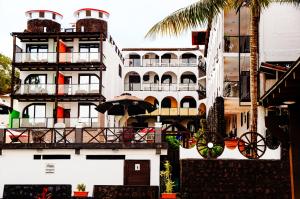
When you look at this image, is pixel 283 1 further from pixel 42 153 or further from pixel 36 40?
pixel 36 40

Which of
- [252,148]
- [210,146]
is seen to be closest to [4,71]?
[210,146]

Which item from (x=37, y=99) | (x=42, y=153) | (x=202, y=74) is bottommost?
(x=42, y=153)

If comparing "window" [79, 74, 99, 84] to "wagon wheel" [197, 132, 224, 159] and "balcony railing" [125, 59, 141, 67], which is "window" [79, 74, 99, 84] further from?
"wagon wheel" [197, 132, 224, 159]

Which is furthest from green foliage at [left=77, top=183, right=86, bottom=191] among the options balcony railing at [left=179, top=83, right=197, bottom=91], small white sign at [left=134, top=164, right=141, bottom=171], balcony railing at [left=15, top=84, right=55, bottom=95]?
balcony railing at [left=179, top=83, right=197, bottom=91]

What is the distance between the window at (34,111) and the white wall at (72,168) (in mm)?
18592

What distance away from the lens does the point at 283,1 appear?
Result: 21.7 meters

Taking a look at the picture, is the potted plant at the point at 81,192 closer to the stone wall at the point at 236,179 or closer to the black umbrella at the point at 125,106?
the stone wall at the point at 236,179

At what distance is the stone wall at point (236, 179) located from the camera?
19.5 m

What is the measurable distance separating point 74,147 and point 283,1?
10.5 meters

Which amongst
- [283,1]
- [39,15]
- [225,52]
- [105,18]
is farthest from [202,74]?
[283,1]

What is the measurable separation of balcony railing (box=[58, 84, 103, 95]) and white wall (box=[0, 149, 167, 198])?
57.3ft

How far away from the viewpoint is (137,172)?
22.3 m

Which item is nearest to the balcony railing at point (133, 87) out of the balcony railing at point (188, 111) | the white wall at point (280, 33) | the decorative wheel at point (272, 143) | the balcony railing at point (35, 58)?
the balcony railing at point (188, 111)

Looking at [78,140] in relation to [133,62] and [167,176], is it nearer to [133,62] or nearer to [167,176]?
[167,176]
